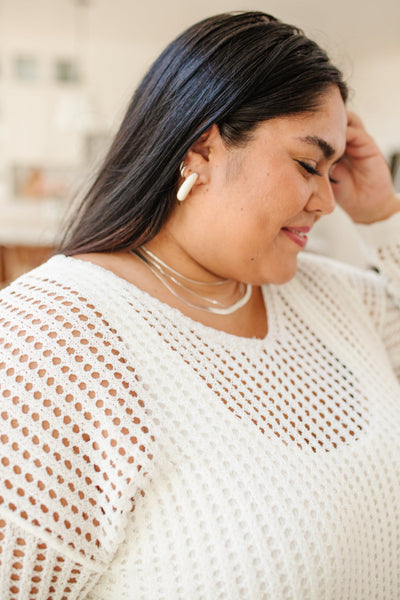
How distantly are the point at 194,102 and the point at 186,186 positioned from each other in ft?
0.44

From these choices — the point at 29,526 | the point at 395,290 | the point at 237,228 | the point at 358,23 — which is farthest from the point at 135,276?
the point at 358,23

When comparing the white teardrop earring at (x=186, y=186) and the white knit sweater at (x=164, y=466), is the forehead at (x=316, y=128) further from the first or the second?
the white knit sweater at (x=164, y=466)

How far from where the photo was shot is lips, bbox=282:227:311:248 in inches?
36.1

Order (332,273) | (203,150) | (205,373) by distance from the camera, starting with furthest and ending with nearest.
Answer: (332,273) < (203,150) < (205,373)

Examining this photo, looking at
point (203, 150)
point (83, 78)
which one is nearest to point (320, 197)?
point (203, 150)

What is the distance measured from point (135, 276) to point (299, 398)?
1.10 ft

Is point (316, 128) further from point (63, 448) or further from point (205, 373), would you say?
point (63, 448)

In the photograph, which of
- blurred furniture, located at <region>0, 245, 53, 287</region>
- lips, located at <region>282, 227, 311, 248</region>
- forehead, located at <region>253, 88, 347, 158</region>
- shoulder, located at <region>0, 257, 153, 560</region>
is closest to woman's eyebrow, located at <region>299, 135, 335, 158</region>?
forehead, located at <region>253, 88, 347, 158</region>

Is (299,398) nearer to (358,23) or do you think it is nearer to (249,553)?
(249,553)

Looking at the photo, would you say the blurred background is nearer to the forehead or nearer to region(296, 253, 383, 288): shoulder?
region(296, 253, 383, 288): shoulder

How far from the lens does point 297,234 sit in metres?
0.94

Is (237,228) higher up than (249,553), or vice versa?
(237,228)

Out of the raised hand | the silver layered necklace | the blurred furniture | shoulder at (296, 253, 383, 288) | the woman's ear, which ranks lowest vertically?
the blurred furniture

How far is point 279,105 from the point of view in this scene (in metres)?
0.82
